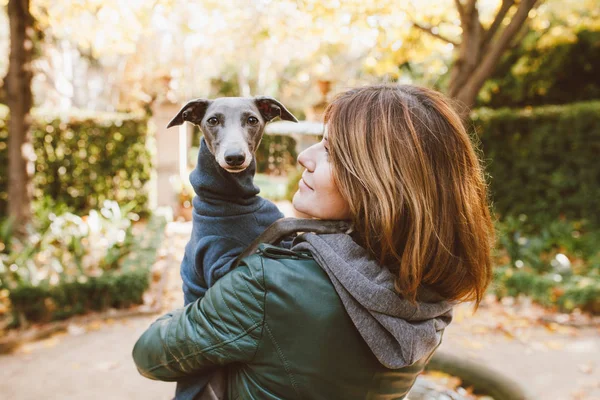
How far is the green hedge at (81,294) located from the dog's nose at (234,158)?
4250 mm

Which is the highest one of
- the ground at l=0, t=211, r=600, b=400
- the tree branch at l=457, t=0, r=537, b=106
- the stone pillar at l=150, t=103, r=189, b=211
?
the tree branch at l=457, t=0, r=537, b=106

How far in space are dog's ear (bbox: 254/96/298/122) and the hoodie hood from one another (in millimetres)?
883

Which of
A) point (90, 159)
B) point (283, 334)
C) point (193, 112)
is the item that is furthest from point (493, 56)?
point (90, 159)

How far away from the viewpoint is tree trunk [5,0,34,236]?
6.71 meters

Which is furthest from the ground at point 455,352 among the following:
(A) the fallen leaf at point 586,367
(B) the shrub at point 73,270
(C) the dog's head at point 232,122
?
(C) the dog's head at point 232,122

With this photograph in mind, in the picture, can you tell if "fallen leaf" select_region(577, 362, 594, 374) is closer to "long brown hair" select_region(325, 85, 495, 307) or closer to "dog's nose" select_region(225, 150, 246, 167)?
"long brown hair" select_region(325, 85, 495, 307)

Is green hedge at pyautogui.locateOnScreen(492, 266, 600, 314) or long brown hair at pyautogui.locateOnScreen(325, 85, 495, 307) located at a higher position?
long brown hair at pyautogui.locateOnScreen(325, 85, 495, 307)

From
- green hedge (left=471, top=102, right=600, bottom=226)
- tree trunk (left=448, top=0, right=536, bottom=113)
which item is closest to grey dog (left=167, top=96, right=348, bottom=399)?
tree trunk (left=448, top=0, right=536, bottom=113)

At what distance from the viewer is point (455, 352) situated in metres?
4.68

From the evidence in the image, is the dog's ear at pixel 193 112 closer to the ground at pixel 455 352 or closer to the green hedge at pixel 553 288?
the ground at pixel 455 352

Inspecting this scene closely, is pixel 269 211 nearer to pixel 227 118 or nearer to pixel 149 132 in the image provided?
pixel 227 118

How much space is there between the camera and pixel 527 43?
34.5ft

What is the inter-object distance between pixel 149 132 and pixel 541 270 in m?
7.91

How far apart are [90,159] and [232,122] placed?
9.11m
